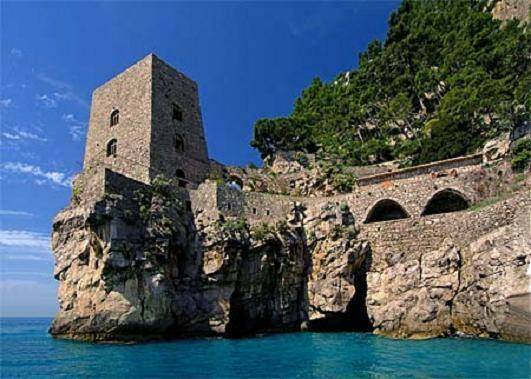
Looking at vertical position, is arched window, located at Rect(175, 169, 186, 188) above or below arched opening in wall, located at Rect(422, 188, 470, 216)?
above

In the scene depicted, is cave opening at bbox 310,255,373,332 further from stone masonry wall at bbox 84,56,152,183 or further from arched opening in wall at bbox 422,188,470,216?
stone masonry wall at bbox 84,56,152,183

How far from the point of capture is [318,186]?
3181 centimetres

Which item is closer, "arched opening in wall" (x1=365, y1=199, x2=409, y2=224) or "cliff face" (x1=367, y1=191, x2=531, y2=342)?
"cliff face" (x1=367, y1=191, x2=531, y2=342)

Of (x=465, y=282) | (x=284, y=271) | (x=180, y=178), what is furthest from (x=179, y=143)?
(x=465, y=282)

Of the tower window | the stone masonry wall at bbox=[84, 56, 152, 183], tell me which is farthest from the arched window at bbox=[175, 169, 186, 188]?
the tower window

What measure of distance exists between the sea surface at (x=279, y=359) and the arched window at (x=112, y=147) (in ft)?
42.6

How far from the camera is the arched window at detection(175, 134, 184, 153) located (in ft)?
92.5

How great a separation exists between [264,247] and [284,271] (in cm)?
203

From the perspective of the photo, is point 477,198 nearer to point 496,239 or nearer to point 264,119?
point 496,239

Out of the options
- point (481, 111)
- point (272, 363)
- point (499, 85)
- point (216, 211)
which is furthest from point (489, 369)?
point (499, 85)

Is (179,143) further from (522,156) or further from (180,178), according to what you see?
(522,156)

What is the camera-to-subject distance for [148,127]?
26312mm

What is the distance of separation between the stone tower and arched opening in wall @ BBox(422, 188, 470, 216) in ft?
→ 51.6

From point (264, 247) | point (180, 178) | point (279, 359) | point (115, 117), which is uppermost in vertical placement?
point (115, 117)
